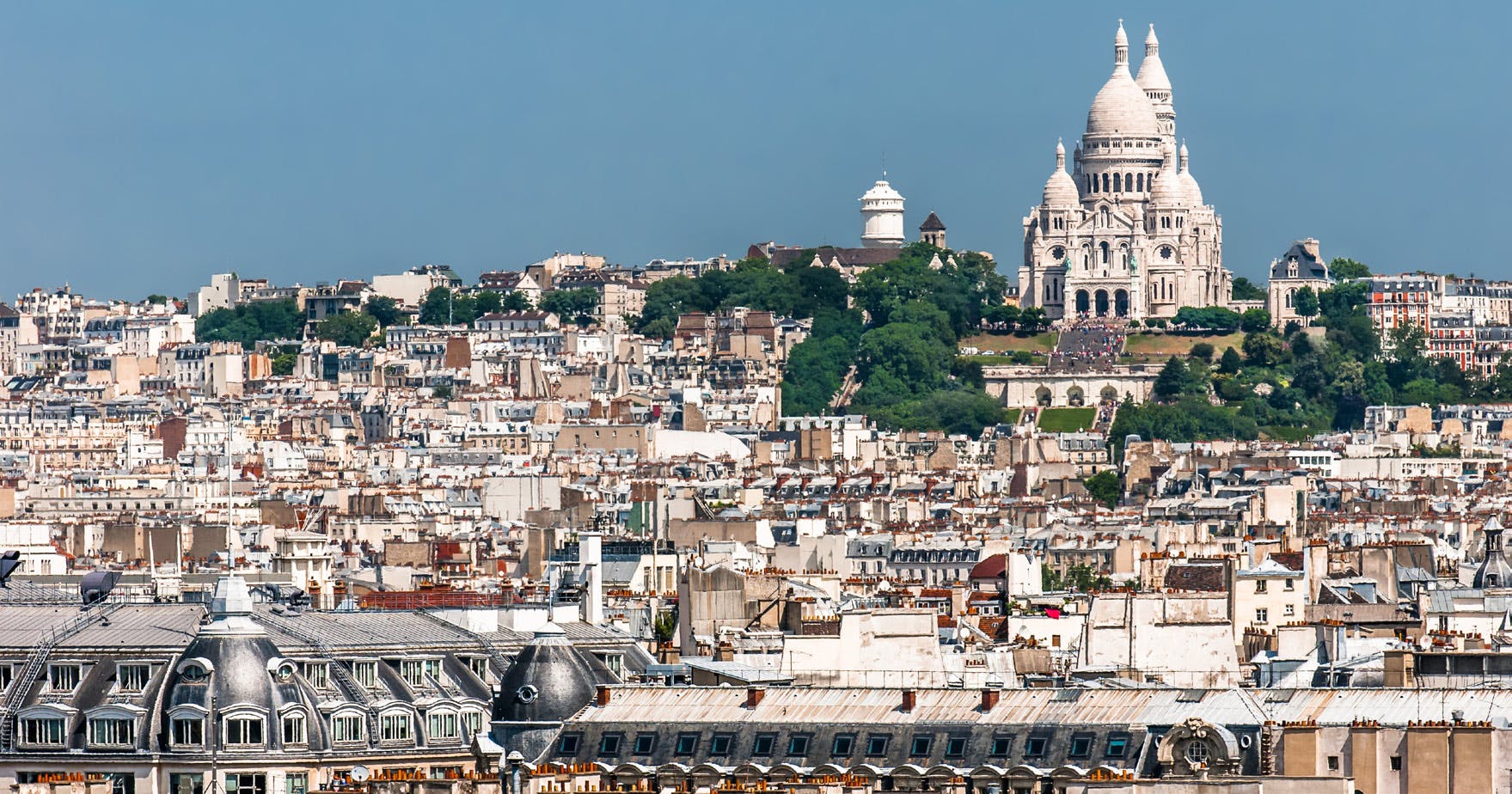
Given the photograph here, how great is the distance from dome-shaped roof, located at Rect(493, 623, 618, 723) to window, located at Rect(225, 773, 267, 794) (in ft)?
6.70

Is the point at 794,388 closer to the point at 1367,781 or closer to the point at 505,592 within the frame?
the point at 505,592

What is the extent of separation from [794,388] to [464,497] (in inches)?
2622

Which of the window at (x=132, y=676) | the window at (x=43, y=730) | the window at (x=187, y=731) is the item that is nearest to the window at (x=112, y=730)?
the window at (x=43, y=730)

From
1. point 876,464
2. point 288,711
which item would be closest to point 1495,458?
point 876,464

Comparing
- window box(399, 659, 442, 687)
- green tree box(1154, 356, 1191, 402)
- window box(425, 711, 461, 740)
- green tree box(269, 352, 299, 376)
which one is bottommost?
window box(425, 711, 461, 740)

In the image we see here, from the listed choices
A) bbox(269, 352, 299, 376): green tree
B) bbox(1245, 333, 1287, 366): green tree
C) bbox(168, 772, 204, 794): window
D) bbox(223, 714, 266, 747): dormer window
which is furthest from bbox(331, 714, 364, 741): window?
bbox(269, 352, 299, 376): green tree

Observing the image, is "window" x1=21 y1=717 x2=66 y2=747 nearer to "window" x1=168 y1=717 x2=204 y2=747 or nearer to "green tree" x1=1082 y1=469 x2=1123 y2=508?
"window" x1=168 y1=717 x2=204 y2=747

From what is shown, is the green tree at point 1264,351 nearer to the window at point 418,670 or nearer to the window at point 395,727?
the window at point 418,670

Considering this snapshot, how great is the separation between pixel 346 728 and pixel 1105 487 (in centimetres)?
9340

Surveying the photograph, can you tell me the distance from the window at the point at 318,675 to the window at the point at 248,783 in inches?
77.5

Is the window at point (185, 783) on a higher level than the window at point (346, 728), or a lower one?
lower

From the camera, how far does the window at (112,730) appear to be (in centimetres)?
4003

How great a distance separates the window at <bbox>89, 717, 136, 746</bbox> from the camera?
4003 cm

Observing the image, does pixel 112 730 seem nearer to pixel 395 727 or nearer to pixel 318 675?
pixel 318 675
